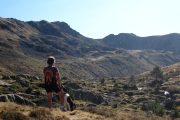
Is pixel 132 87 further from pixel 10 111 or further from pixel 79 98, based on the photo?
pixel 10 111

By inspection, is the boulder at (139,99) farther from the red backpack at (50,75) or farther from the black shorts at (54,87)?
the red backpack at (50,75)

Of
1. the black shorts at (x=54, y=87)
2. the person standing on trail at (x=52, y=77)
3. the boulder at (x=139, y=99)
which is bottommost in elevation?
the boulder at (x=139, y=99)

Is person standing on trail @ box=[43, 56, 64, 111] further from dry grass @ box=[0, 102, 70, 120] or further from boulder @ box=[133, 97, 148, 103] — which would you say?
boulder @ box=[133, 97, 148, 103]

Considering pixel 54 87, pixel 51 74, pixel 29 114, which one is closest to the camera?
pixel 29 114

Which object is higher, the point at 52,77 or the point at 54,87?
the point at 52,77

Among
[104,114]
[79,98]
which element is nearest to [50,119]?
[104,114]

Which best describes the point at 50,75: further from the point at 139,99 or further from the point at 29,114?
the point at 139,99

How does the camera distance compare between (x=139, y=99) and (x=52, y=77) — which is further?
(x=139, y=99)

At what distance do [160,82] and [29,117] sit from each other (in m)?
130

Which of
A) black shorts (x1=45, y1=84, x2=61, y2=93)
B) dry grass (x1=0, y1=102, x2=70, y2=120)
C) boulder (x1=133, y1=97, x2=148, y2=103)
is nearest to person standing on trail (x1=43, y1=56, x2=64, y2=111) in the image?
black shorts (x1=45, y1=84, x2=61, y2=93)

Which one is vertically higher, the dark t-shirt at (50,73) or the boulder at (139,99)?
the dark t-shirt at (50,73)

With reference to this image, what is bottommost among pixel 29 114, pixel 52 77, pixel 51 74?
pixel 29 114

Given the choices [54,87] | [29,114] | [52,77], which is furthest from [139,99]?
[29,114]

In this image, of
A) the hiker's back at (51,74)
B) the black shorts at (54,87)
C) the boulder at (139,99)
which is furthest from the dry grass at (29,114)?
the boulder at (139,99)
